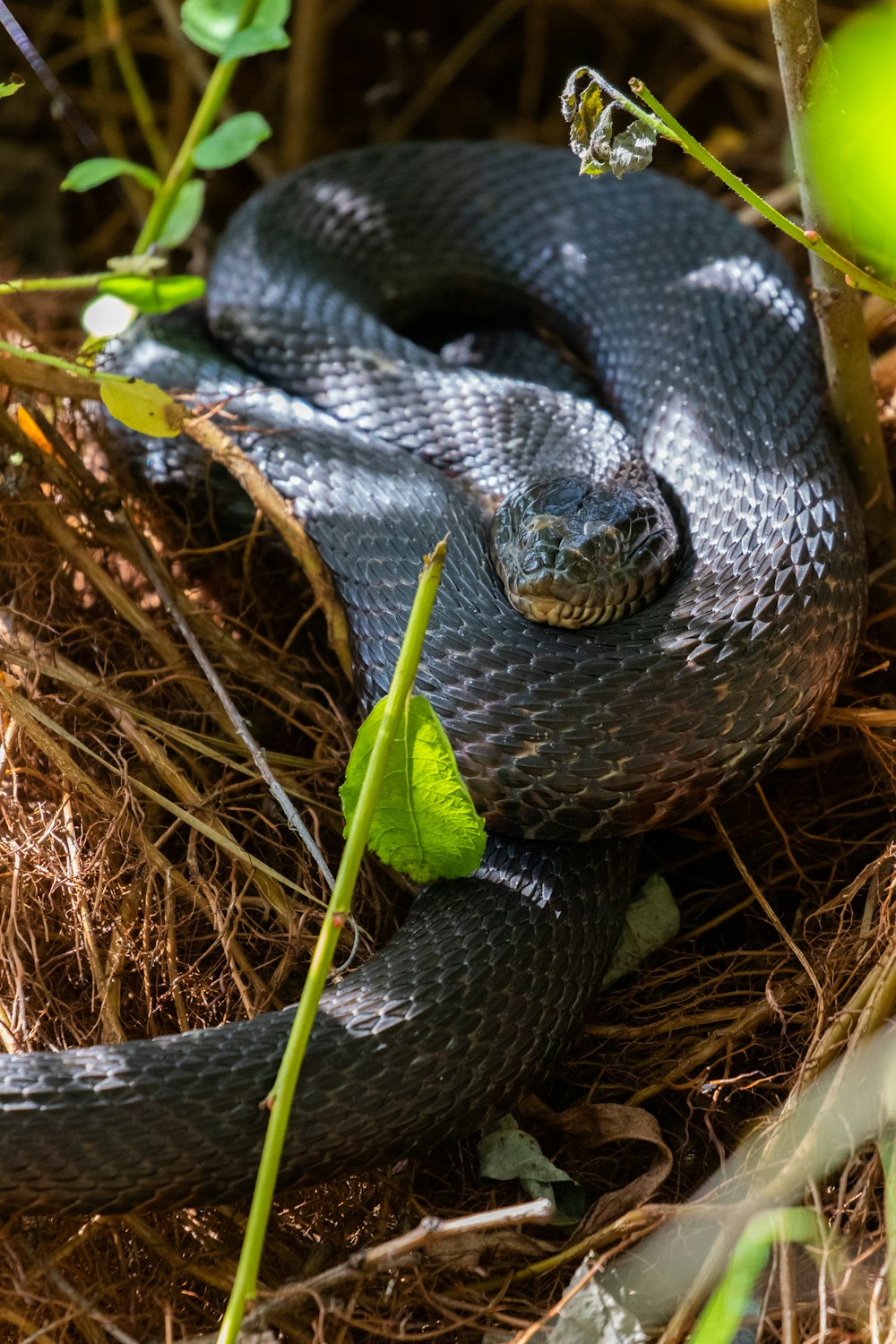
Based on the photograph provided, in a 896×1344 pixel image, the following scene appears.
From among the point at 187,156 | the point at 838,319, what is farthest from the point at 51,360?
the point at 838,319

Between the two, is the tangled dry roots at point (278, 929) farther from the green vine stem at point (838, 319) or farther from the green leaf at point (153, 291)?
the green leaf at point (153, 291)

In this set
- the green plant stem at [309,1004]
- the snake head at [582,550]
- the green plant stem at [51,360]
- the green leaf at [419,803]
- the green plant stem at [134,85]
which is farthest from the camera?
the green plant stem at [134,85]

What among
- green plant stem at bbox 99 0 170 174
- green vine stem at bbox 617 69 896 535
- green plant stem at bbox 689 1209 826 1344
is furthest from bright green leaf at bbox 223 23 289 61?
green plant stem at bbox 689 1209 826 1344

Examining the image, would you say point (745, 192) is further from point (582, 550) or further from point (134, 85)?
point (134, 85)

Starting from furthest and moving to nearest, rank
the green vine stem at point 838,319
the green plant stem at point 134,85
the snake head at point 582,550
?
the green plant stem at point 134,85 < the snake head at point 582,550 < the green vine stem at point 838,319

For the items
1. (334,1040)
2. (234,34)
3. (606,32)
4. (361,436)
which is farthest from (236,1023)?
(606,32)

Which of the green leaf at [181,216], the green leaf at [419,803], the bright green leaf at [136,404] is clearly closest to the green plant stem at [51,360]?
the bright green leaf at [136,404]
